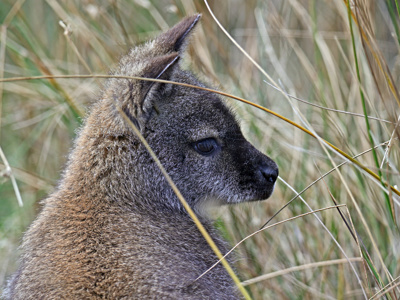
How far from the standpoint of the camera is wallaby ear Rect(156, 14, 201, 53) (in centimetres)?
380

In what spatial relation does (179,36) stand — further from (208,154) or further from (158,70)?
(208,154)

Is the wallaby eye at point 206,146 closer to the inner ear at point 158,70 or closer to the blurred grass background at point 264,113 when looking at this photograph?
the inner ear at point 158,70

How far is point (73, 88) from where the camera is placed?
5.99 m

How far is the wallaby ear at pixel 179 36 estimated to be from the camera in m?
3.80

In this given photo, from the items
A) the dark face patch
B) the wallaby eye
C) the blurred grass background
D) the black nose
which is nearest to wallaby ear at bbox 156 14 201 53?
the dark face patch

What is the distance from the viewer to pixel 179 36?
3.79m

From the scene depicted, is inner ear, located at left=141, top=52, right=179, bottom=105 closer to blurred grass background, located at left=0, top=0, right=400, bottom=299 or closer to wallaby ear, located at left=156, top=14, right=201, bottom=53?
wallaby ear, located at left=156, top=14, right=201, bottom=53

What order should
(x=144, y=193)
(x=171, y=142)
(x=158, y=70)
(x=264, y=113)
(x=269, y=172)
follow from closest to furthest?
1. (x=158, y=70)
2. (x=144, y=193)
3. (x=171, y=142)
4. (x=269, y=172)
5. (x=264, y=113)

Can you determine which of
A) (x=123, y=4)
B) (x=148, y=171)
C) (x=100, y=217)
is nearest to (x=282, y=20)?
(x=123, y=4)

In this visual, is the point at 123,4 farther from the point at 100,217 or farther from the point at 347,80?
the point at 100,217

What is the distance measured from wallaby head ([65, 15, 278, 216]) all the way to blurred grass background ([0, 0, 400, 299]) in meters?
0.47

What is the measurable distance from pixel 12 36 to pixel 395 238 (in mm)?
4180

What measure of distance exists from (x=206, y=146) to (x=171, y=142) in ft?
0.73

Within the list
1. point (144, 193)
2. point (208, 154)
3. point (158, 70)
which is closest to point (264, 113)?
point (208, 154)
